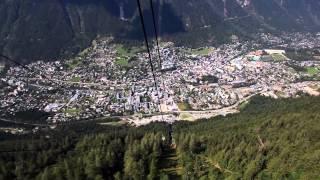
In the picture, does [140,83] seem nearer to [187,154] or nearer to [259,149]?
[187,154]

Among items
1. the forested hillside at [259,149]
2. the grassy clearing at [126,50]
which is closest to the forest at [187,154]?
the forested hillside at [259,149]

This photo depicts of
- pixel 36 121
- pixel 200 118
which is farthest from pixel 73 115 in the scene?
pixel 200 118

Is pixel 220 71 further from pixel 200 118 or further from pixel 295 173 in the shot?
pixel 295 173

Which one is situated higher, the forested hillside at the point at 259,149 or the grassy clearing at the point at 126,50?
the grassy clearing at the point at 126,50

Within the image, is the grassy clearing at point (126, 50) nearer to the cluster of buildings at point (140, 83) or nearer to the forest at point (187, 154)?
the cluster of buildings at point (140, 83)

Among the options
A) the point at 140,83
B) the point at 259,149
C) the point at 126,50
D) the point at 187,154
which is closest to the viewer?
the point at 259,149

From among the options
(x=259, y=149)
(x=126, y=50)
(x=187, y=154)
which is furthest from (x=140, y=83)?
(x=259, y=149)

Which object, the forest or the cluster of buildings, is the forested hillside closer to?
the forest

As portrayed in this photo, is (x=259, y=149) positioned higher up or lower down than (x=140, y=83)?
lower down
